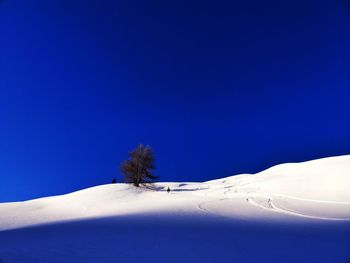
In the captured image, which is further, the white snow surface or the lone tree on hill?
the lone tree on hill

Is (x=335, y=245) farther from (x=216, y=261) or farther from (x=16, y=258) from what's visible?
(x=16, y=258)

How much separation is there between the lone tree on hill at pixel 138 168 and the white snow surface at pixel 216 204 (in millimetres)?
2473

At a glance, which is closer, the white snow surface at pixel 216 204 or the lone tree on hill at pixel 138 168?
the white snow surface at pixel 216 204

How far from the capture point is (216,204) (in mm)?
17891

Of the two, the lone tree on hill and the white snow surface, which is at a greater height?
the lone tree on hill

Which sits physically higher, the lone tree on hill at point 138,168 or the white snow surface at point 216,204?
the lone tree on hill at point 138,168

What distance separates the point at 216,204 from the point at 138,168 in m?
18.0

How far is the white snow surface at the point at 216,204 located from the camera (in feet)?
47.8

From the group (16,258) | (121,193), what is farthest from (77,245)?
(121,193)

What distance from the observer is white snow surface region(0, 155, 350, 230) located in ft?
47.8

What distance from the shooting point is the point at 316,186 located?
82.2 feet

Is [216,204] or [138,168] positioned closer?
[216,204]

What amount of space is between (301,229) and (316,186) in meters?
17.8

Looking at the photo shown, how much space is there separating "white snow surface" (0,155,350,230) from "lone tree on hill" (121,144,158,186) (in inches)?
97.4
